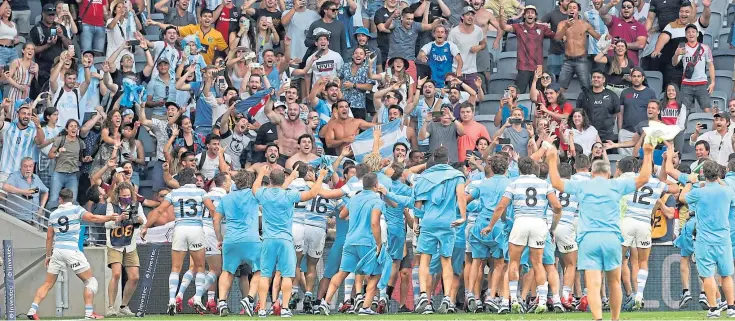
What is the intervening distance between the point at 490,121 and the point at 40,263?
823 centimetres

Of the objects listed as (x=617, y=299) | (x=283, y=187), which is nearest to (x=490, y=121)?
(x=283, y=187)

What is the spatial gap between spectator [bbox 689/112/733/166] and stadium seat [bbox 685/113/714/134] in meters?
1.34

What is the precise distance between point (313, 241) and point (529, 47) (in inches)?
279

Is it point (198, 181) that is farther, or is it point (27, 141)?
point (27, 141)

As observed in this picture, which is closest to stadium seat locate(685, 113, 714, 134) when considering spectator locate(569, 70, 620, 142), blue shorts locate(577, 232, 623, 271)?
spectator locate(569, 70, 620, 142)

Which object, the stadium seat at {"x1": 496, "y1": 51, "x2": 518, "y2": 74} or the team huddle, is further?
the stadium seat at {"x1": 496, "y1": 51, "x2": 518, "y2": 74}

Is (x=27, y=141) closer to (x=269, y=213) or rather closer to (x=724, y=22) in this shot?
(x=269, y=213)

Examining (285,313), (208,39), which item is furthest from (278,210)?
(208,39)

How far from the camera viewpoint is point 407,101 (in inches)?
960

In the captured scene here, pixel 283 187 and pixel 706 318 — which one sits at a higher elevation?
pixel 283 187

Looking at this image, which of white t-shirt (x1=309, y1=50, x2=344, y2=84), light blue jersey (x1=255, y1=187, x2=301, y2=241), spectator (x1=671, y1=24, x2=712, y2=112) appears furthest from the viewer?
spectator (x1=671, y1=24, x2=712, y2=112)

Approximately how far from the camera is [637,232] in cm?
1956

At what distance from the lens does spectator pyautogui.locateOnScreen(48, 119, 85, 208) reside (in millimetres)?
22859

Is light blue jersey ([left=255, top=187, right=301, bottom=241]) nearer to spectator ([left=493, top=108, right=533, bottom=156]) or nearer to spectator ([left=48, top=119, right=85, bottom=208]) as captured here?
spectator ([left=48, top=119, right=85, bottom=208])
